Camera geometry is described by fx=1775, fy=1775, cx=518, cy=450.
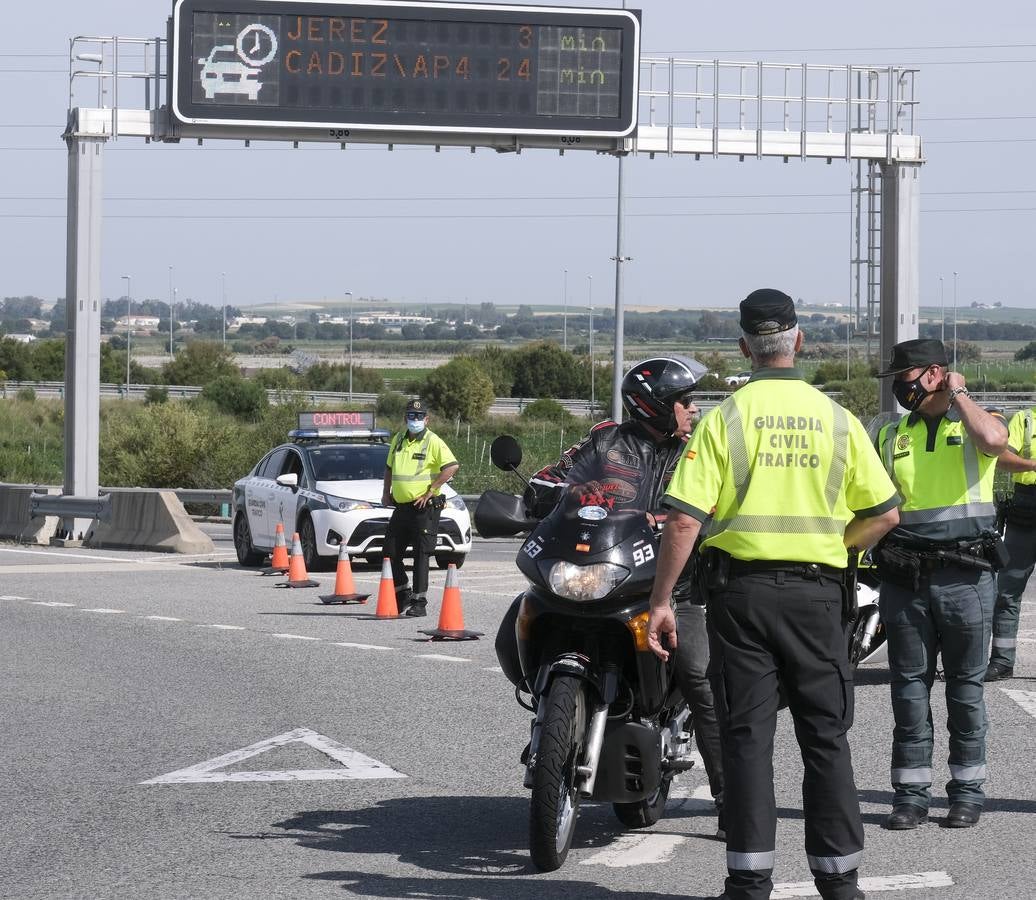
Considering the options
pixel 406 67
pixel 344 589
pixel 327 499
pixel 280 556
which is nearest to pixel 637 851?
pixel 344 589

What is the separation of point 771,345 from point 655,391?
1.25 meters

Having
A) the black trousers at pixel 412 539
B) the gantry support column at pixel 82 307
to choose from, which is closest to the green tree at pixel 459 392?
the gantry support column at pixel 82 307

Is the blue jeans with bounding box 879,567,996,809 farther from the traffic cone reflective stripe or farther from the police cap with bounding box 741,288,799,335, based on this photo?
the traffic cone reflective stripe

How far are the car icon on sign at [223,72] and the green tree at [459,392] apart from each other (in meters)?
63.9

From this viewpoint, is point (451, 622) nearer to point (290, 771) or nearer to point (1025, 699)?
point (1025, 699)

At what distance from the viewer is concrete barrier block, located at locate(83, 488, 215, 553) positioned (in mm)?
23484

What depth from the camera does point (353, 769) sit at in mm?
8344

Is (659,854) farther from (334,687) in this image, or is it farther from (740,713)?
(334,687)

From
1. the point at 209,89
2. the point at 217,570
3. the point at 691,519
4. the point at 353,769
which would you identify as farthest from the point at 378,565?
the point at 691,519

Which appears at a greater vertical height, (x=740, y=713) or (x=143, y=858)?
(x=740, y=713)

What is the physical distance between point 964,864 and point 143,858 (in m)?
3.02

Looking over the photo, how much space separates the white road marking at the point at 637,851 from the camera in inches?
258

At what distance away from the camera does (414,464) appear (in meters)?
15.8

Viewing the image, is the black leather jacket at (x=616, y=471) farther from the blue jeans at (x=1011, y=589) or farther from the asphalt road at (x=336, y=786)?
the blue jeans at (x=1011, y=589)
